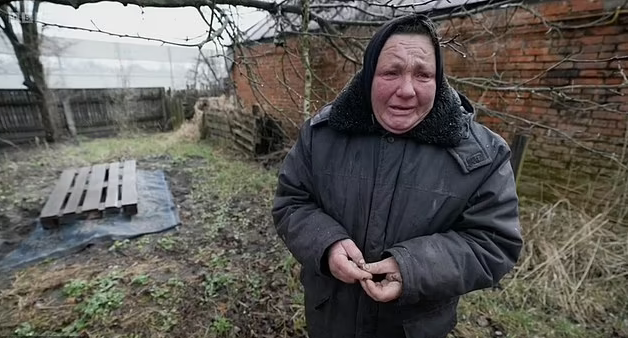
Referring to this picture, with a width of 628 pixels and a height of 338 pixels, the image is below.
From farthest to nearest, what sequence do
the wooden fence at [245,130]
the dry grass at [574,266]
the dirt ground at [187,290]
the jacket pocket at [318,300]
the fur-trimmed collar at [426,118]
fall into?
the wooden fence at [245,130]
the dry grass at [574,266]
the dirt ground at [187,290]
the jacket pocket at [318,300]
the fur-trimmed collar at [426,118]

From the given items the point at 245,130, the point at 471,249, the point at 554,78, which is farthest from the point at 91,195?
the point at 554,78

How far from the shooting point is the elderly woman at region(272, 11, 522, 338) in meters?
1.05

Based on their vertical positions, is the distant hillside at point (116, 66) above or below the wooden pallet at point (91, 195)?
above

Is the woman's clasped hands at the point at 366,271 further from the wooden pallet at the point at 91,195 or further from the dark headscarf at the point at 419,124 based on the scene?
the wooden pallet at the point at 91,195

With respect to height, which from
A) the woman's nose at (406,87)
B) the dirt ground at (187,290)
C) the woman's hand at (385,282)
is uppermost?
the woman's nose at (406,87)

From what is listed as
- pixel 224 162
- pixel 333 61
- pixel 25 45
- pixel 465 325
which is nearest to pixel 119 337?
pixel 465 325

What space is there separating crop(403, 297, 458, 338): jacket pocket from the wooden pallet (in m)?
3.91

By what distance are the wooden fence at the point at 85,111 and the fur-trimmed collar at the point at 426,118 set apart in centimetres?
1105

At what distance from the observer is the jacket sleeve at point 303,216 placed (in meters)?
1.16

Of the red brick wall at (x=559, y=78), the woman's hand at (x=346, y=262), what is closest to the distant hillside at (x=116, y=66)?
the red brick wall at (x=559, y=78)

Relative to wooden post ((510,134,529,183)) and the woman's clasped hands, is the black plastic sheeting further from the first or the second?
wooden post ((510,134,529,183))

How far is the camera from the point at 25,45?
7953mm

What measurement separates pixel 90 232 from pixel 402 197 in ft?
12.8

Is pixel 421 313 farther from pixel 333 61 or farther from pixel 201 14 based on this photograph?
pixel 333 61
